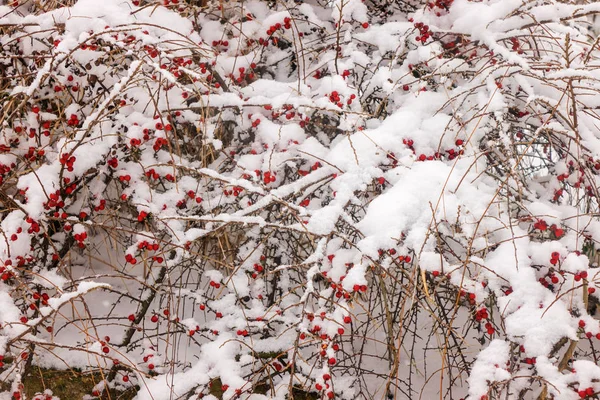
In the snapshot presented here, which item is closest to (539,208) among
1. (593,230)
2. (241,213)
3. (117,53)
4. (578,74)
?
(593,230)

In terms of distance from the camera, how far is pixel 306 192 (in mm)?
2328

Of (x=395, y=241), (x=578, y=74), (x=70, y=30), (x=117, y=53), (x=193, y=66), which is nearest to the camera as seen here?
(x=578, y=74)

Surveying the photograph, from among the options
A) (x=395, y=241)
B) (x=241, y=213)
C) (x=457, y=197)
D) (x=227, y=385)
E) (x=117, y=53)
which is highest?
(x=117, y=53)

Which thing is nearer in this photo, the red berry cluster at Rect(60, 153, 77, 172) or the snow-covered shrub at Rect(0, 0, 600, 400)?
the snow-covered shrub at Rect(0, 0, 600, 400)

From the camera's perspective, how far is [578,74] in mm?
1675

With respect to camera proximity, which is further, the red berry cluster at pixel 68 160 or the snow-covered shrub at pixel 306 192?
the red berry cluster at pixel 68 160

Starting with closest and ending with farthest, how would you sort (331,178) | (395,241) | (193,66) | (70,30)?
1. (395,241)
2. (70,30)
3. (331,178)
4. (193,66)

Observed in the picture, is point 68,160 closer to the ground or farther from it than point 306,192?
farther from it

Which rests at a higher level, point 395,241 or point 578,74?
point 578,74

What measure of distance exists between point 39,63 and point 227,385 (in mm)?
1651

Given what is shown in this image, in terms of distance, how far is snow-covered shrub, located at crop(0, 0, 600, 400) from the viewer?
1.84 m

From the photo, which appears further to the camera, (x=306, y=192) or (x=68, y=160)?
(x=306, y=192)

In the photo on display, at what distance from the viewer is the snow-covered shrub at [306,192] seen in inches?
72.6

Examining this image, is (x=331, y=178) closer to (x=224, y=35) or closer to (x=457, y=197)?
(x=457, y=197)
